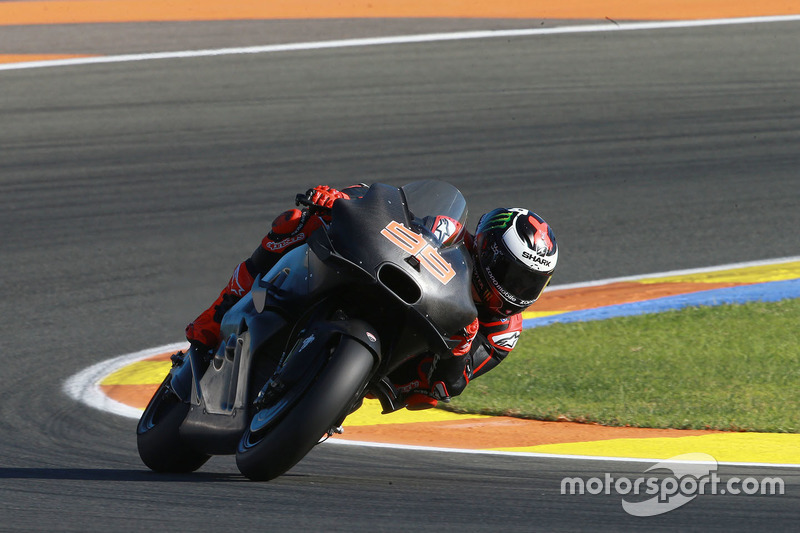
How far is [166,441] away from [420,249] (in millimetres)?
1488

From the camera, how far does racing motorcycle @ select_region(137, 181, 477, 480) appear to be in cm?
398

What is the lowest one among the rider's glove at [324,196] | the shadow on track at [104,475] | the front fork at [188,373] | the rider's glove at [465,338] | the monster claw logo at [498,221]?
the shadow on track at [104,475]

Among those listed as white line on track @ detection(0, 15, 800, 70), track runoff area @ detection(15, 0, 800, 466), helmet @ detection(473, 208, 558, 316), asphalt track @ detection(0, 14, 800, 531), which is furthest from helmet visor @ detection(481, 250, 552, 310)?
white line on track @ detection(0, 15, 800, 70)

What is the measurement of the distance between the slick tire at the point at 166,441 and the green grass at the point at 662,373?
2021 millimetres

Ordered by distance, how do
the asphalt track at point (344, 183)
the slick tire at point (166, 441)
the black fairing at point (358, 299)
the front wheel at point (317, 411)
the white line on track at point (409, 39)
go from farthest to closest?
the white line on track at point (409, 39), the slick tire at point (166, 441), the asphalt track at point (344, 183), the black fairing at point (358, 299), the front wheel at point (317, 411)

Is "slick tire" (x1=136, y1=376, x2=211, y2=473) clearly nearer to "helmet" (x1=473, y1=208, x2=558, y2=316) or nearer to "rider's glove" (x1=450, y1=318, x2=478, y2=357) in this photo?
"rider's glove" (x1=450, y1=318, x2=478, y2=357)

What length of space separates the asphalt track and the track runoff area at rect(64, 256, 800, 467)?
233mm

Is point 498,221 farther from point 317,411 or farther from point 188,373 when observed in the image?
point 188,373

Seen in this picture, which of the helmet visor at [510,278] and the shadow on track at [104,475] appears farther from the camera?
the shadow on track at [104,475]

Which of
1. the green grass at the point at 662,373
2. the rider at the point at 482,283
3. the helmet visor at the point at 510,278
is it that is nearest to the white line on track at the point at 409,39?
the green grass at the point at 662,373

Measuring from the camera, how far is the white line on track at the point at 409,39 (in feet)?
47.5

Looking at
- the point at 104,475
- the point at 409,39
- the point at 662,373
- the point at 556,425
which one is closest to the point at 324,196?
the point at 104,475

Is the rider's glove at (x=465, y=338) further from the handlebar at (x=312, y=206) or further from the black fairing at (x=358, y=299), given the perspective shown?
the handlebar at (x=312, y=206)

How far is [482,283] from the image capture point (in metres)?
4.49
